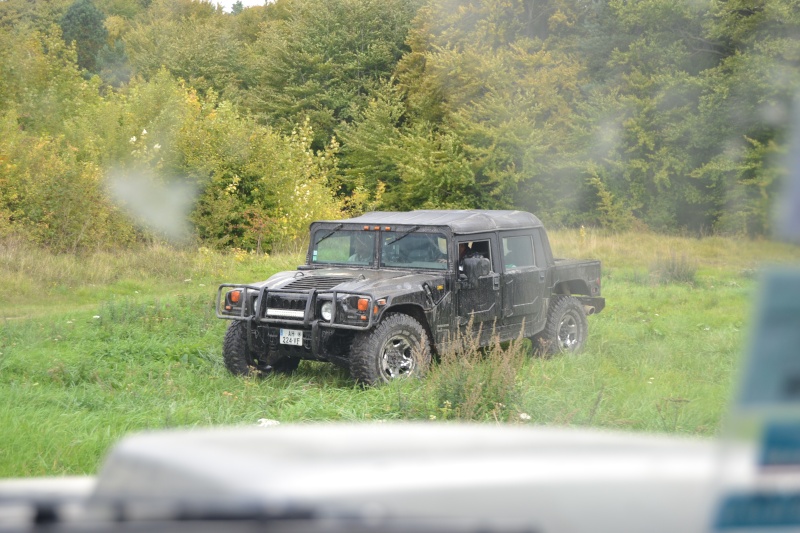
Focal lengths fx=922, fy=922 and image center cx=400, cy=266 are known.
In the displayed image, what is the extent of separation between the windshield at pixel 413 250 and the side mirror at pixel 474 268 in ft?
0.73

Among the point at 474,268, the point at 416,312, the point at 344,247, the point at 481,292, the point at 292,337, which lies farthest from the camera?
the point at 344,247

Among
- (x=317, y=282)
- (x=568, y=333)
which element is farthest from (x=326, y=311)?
(x=568, y=333)

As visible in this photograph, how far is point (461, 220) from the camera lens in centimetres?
949

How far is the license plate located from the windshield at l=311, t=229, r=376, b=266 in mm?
1360

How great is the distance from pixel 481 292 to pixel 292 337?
2.02 meters

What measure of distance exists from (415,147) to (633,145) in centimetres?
922

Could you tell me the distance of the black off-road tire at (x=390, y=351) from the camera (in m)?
8.28

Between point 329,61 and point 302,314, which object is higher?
point 329,61

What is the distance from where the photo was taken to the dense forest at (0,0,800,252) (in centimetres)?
2222

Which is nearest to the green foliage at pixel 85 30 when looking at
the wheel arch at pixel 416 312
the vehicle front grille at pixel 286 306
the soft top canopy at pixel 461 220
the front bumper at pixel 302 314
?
the soft top canopy at pixel 461 220

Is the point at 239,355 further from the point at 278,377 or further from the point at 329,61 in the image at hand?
the point at 329,61

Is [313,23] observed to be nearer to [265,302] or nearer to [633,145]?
[633,145]

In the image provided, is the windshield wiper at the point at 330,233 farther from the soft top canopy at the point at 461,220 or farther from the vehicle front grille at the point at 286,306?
the vehicle front grille at the point at 286,306

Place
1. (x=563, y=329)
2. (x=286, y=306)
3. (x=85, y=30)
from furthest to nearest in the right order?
1. (x=85, y=30)
2. (x=563, y=329)
3. (x=286, y=306)
